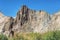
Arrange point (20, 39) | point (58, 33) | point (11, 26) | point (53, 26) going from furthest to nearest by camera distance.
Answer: point (11, 26), point (53, 26), point (20, 39), point (58, 33)

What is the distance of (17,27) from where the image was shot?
86875 mm

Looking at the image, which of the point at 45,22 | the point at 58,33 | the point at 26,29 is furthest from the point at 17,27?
the point at 58,33

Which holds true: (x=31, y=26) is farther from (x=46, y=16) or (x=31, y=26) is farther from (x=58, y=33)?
(x=58, y=33)

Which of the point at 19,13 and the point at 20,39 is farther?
the point at 19,13

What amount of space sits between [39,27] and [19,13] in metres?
7.30

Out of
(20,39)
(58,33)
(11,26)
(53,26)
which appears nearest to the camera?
(58,33)

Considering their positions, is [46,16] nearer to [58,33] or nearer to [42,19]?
[42,19]

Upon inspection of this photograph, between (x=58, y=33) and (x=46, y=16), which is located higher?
(x=46, y=16)

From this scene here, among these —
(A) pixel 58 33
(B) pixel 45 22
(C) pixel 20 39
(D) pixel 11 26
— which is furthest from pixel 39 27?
(A) pixel 58 33

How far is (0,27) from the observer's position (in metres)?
92.1

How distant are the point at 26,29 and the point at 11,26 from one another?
25.0 ft

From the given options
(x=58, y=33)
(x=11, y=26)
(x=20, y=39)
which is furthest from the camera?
(x=11, y=26)

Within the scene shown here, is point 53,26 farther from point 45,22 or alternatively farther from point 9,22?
point 9,22

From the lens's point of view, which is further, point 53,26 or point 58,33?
point 53,26
